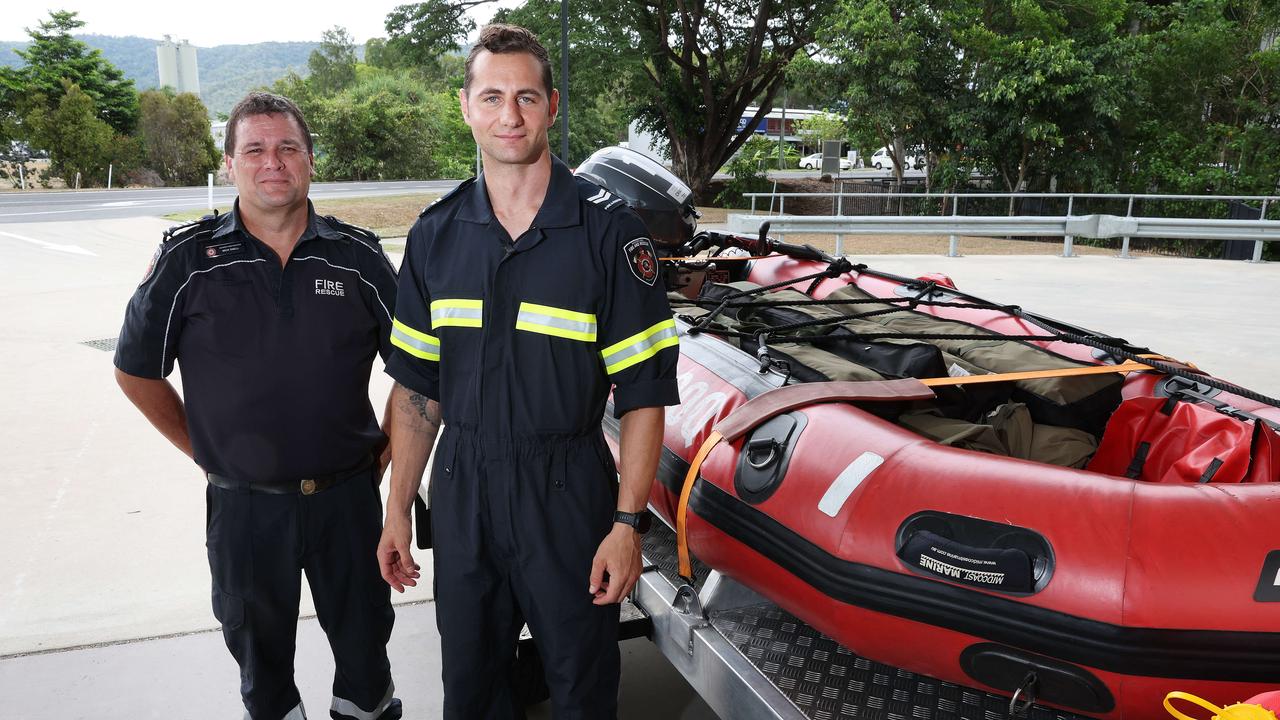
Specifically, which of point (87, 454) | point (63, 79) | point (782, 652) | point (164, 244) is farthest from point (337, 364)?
point (63, 79)

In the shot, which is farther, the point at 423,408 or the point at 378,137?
the point at 378,137

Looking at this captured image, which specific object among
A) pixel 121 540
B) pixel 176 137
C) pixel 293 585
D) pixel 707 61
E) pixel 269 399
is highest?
pixel 707 61

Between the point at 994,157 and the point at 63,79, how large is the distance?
100ft

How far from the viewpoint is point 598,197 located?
1864 mm

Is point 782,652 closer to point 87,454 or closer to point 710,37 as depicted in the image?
point 87,454

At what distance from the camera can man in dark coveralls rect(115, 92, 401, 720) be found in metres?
2.17

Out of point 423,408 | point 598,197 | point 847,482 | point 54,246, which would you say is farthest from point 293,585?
point 54,246

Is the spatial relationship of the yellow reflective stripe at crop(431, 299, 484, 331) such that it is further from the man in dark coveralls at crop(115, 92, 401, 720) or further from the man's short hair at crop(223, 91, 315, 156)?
the man's short hair at crop(223, 91, 315, 156)

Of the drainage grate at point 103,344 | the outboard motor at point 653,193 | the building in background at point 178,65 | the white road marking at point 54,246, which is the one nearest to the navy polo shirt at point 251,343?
the outboard motor at point 653,193

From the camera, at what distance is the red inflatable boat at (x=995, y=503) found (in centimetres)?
163

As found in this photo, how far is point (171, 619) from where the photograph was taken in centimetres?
311

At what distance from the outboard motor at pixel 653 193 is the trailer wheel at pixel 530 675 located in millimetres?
2630

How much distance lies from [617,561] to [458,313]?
0.57 m

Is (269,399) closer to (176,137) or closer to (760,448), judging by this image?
(760,448)
